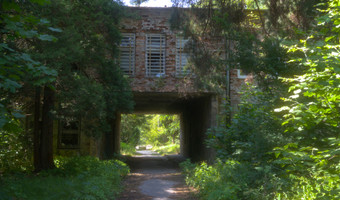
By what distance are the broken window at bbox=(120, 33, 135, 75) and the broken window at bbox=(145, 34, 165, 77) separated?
2.24 ft

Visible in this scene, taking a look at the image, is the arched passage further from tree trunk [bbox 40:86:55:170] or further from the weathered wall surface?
tree trunk [bbox 40:86:55:170]

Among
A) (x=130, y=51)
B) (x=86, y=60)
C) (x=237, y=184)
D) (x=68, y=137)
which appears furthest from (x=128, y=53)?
(x=237, y=184)

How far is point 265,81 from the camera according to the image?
10.0 metres

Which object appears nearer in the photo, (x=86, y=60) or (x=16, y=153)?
(x=86, y=60)

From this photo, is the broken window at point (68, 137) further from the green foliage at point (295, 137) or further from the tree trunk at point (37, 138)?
the green foliage at point (295, 137)

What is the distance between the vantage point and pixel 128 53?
16734 millimetres

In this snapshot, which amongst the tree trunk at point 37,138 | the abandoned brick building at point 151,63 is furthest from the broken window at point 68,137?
the tree trunk at point 37,138

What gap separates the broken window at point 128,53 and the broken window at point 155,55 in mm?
682

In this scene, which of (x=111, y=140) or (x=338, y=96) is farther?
(x=111, y=140)

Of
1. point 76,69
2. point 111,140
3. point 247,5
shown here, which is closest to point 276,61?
point 247,5

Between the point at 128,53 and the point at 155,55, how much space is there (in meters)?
1.24

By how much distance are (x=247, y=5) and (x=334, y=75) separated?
22.1 ft

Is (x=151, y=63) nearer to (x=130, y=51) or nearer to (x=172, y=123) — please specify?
(x=130, y=51)

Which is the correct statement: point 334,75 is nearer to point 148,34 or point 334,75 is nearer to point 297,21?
point 297,21
